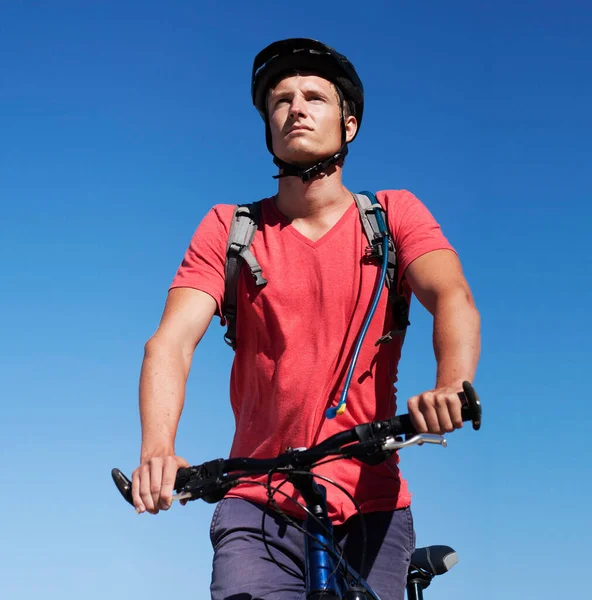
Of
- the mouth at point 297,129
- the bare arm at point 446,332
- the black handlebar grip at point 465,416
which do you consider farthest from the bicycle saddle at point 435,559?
the mouth at point 297,129

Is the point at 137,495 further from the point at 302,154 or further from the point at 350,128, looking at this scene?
the point at 350,128

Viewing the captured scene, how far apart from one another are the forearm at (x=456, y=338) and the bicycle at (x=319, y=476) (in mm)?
533

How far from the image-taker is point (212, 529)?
16.5 ft

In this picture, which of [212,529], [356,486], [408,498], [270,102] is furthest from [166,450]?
[270,102]

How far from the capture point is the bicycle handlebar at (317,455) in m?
3.75

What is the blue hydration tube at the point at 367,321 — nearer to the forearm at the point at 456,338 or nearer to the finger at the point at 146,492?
the forearm at the point at 456,338

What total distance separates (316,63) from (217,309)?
188cm

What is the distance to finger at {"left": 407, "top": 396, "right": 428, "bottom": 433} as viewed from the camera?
149 inches

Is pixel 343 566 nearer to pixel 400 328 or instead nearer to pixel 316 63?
pixel 400 328

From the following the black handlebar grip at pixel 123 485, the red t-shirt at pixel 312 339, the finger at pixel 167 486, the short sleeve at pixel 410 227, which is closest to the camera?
the finger at pixel 167 486

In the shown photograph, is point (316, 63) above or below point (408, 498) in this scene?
above

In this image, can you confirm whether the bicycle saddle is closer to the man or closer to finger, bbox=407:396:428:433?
the man

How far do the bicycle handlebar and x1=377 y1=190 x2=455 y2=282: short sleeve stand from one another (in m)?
1.65

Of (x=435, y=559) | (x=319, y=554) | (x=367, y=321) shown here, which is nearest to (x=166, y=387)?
(x=367, y=321)
